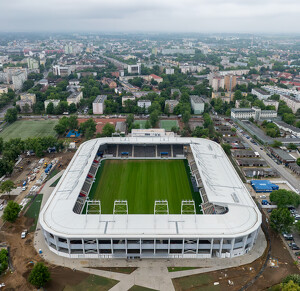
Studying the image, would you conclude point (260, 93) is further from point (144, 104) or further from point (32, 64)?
point (32, 64)

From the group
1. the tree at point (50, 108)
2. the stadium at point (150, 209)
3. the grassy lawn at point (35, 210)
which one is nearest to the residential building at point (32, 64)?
the tree at point (50, 108)

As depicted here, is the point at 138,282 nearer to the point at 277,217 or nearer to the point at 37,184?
the point at 277,217

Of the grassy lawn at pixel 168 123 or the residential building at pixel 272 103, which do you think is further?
the residential building at pixel 272 103

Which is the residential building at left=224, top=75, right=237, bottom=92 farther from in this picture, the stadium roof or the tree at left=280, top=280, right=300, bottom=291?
the tree at left=280, top=280, right=300, bottom=291

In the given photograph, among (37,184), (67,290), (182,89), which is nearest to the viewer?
(67,290)

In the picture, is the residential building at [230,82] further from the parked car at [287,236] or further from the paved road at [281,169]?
the parked car at [287,236]

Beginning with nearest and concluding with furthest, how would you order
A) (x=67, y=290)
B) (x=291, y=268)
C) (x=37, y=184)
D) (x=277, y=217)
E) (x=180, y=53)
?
(x=67, y=290)
(x=291, y=268)
(x=277, y=217)
(x=37, y=184)
(x=180, y=53)

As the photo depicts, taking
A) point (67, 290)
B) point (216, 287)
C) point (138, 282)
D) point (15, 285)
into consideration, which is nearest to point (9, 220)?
point (15, 285)

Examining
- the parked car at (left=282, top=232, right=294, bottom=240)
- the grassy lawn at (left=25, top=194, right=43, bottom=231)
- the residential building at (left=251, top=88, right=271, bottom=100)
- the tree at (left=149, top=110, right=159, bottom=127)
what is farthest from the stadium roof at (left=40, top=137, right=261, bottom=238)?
the residential building at (left=251, top=88, right=271, bottom=100)
